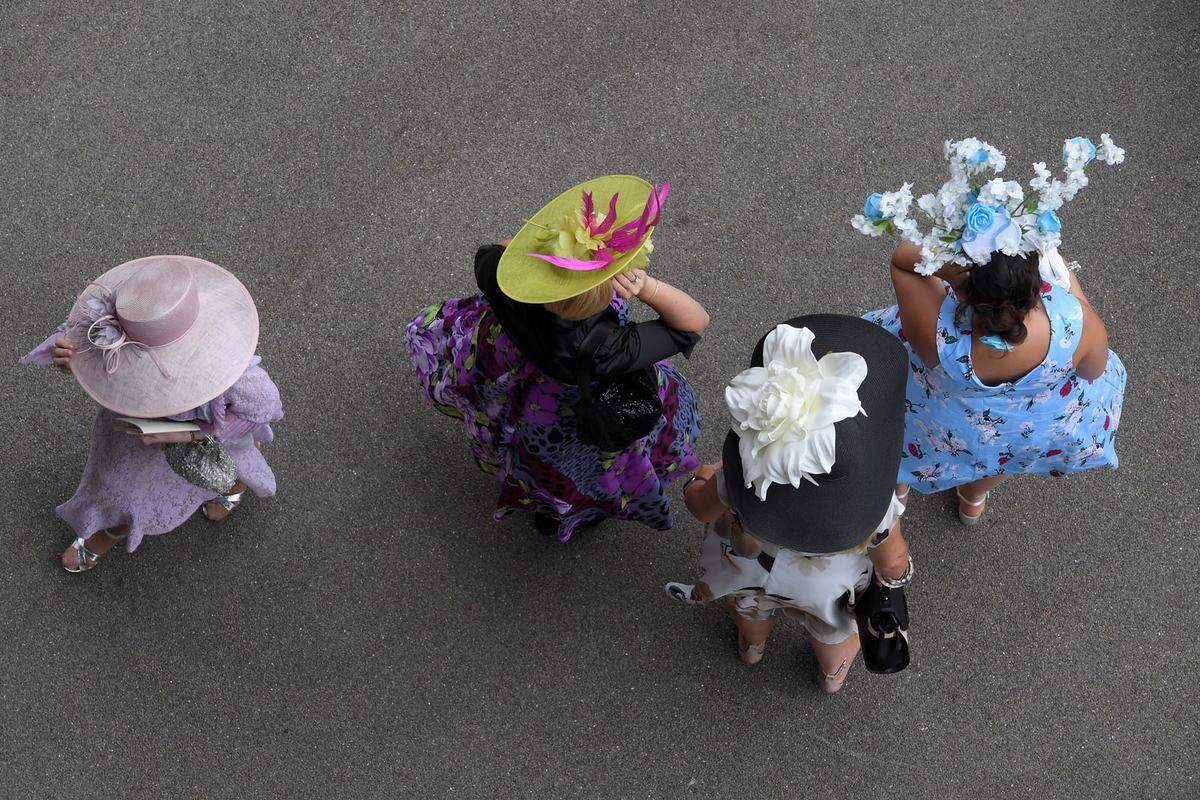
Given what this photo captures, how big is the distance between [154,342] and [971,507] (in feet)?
7.55

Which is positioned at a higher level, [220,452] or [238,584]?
[220,452]

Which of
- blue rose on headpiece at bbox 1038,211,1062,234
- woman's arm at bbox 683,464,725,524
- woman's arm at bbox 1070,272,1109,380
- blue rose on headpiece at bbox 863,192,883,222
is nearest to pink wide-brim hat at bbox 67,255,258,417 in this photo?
woman's arm at bbox 683,464,725,524

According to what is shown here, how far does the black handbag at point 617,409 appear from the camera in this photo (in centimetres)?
212

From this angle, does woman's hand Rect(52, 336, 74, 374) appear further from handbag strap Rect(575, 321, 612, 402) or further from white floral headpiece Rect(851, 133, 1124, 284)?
white floral headpiece Rect(851, 133, 1124, 284)

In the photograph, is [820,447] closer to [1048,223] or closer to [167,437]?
[1048,223]

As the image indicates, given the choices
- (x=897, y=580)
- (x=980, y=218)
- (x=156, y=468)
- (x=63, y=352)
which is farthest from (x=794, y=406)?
(x=156, y=468)

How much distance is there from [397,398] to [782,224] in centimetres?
140

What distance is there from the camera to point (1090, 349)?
2256 millimetres

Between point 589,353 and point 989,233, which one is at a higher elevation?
point 989,233

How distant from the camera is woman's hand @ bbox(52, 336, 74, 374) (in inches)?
86.1

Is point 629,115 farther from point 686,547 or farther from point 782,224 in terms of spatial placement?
point 686,547

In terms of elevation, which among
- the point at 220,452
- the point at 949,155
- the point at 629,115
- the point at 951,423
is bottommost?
the point at 220,452

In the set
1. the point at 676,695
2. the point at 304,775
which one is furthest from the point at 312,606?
the point at 676,695

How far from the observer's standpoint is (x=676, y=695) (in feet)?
9.46
